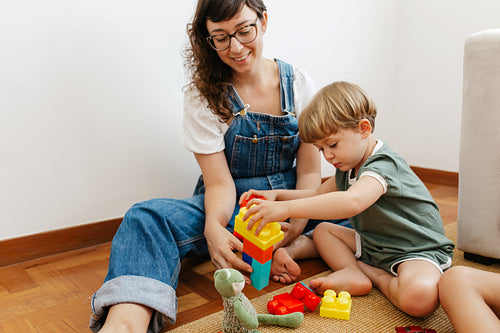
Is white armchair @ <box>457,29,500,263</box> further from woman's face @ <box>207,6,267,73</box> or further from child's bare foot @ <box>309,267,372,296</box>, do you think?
woman's face @ <box>207,6,267,73</box>

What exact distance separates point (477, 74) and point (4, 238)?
1234 millimetres

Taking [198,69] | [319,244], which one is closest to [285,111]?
[198,69]

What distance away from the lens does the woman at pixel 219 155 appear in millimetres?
842

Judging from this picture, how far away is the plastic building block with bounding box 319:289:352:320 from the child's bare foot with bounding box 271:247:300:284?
163 millimetres

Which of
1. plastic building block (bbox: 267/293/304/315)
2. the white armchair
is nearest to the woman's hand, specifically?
plastic building block (bbox: 267/293/304/315)

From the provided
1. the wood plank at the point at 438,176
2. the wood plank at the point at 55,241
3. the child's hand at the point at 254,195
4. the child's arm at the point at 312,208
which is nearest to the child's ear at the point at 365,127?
the child's arm at the point at 312,208

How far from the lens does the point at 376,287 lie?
3.19 feet

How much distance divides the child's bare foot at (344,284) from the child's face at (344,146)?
0.78 feet

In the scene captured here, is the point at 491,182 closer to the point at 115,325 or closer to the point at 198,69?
the point at 198,69

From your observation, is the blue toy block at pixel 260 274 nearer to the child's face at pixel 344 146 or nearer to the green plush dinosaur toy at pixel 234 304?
the green plush dinosaur toy at pixel 234 304

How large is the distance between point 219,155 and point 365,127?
1.26ft

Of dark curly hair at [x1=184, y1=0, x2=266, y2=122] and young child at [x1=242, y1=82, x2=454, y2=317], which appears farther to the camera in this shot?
dark curly hair at [x1=184, y1=0, x2=266, y2=122]

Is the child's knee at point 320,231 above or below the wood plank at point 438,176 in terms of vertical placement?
above

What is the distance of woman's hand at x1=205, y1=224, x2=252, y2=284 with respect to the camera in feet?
3.11
